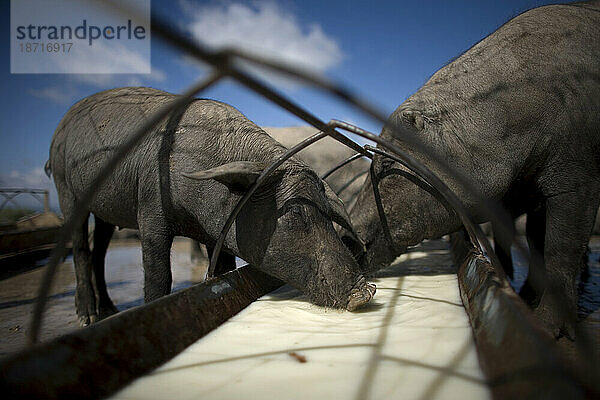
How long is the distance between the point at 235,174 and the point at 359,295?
122 cm

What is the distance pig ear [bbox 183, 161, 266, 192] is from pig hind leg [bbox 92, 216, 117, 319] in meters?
2.71

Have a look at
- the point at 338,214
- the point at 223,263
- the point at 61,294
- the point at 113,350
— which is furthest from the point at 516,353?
the point at 61,294

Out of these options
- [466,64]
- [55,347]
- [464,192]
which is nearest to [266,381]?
[55,347]

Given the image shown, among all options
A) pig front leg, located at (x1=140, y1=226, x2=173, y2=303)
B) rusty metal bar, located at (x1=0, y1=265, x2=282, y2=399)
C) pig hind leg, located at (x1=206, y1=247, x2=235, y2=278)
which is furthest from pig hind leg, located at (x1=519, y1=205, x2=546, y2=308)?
pig front leg, located at (x1=140, y1=226, x2=173, y2=303)

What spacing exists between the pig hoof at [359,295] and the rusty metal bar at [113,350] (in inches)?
34.9

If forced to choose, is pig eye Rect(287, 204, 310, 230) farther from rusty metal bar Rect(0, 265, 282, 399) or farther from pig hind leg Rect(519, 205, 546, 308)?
pig hind leg Rect(519, 205, 546, 308)

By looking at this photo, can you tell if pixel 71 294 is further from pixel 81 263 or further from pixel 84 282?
pixel 84 282

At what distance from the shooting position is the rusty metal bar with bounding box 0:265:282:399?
1.18 meters

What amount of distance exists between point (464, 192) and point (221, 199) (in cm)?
218

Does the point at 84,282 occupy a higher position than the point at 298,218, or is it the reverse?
the point at 298,218

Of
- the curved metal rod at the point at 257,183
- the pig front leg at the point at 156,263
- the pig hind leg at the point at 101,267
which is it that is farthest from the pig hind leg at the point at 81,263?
the curved metal rod at the point at 257,183

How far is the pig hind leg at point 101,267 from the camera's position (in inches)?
169

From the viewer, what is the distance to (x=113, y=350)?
5.01 ft

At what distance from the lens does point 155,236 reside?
3049 millimetres
